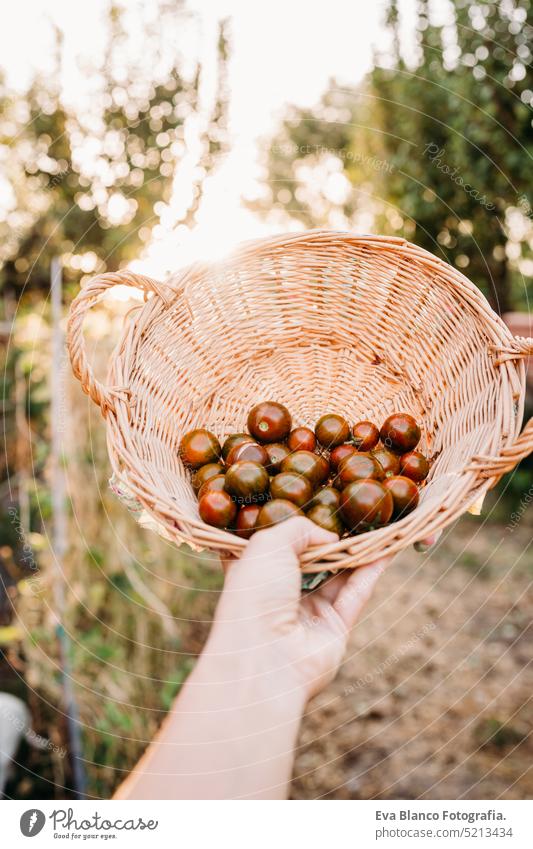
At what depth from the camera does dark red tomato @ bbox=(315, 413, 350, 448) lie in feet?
6.00

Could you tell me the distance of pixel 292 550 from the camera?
1.20 metres

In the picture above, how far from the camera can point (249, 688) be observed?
3.84 ft

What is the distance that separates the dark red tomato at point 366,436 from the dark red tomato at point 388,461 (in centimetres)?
9

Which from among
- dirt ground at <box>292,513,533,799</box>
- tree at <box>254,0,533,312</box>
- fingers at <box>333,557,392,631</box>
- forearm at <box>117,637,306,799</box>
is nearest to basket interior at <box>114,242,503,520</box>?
fingers at <box>333,557,392,631</box>

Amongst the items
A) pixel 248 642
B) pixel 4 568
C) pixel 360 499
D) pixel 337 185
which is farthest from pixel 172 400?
pixel 337 185

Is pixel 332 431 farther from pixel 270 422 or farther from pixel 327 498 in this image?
pixel 327 498

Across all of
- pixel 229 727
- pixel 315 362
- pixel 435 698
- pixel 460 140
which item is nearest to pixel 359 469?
pixel 315 362

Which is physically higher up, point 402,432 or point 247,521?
point 402,432

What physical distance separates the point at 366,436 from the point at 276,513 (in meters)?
0.46

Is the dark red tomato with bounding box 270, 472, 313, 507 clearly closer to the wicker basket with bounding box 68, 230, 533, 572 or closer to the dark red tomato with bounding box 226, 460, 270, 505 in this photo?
the dark red tomato with bounding box 226, 460, 270, 505

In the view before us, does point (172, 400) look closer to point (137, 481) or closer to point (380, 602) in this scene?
point (137, 481)

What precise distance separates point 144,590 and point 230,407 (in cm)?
97

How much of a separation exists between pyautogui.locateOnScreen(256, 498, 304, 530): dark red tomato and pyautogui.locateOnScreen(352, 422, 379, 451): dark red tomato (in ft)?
1.31
